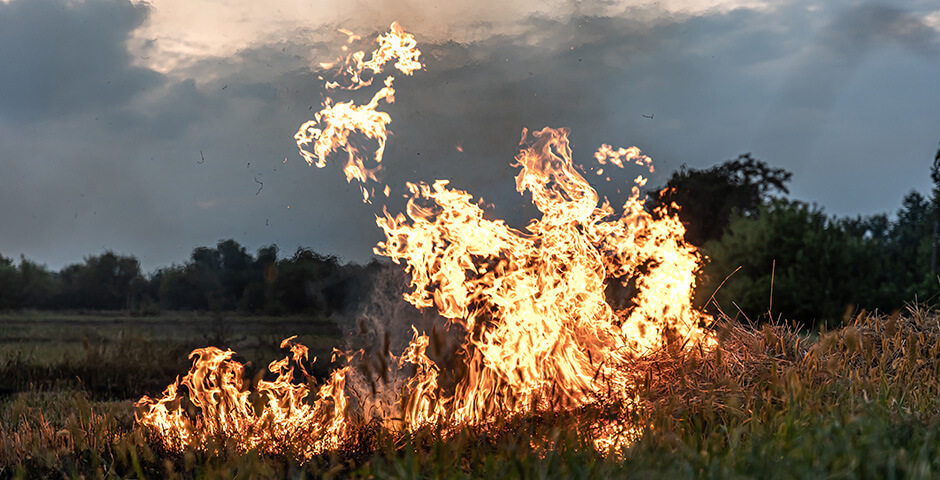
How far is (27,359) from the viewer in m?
17.4

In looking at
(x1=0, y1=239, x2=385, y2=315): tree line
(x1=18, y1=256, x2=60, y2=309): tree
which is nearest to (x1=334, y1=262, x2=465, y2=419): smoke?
(x1=0, y1=239, x2=385, y2=315): tree line

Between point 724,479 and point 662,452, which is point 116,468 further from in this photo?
point 724,479

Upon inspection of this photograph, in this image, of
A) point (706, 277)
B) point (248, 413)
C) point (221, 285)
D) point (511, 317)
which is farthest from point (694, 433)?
A: point (221, 285)

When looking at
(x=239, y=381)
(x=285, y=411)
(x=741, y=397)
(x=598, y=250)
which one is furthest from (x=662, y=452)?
(x=239, y=381)

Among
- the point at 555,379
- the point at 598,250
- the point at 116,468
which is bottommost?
the point at 116,468

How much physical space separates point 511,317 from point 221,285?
632 inches

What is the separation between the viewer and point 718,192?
1267 inches

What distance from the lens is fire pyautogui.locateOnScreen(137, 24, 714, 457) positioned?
→ 8484 mm

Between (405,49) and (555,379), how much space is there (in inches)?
174

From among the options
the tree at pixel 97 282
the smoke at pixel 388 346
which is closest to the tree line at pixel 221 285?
the tree at pixel 97 282

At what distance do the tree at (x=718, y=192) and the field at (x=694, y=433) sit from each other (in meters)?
20.4

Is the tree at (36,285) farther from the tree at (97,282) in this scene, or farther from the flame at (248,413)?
the flame at (248,413)

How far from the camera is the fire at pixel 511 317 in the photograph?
27.8 feet

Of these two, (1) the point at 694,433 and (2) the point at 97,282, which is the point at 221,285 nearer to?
(2) the point at 97,282
